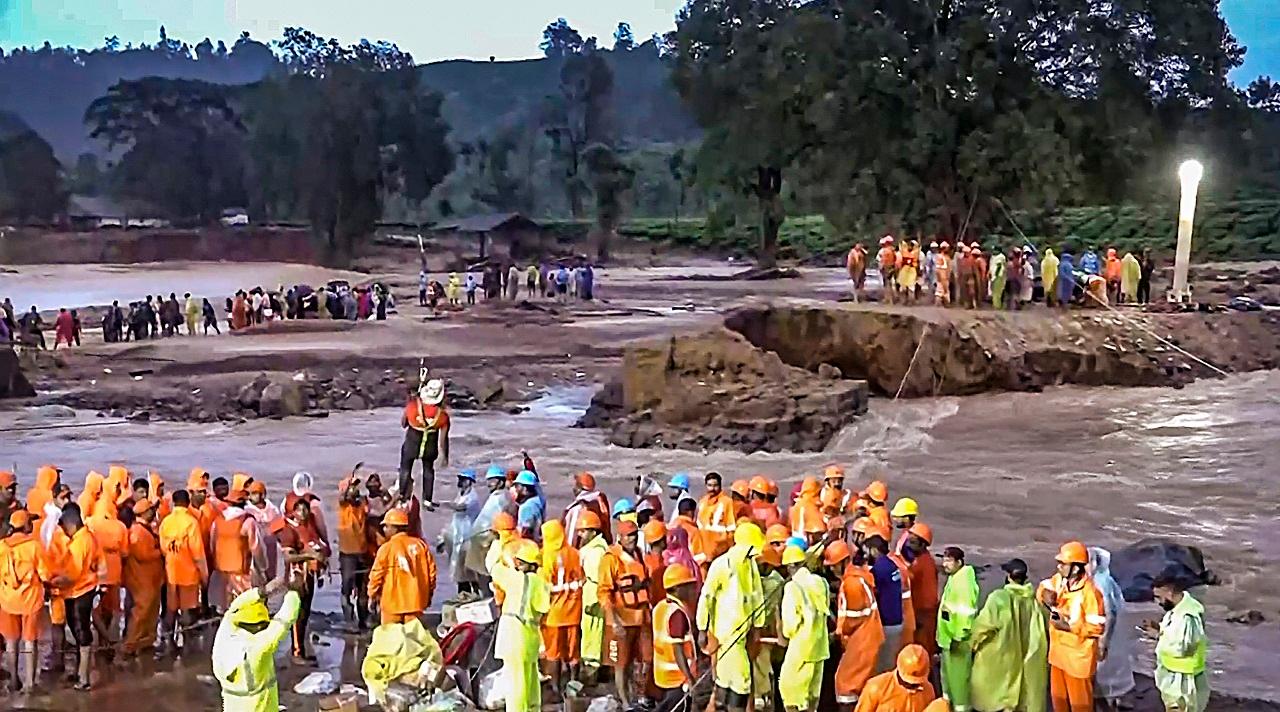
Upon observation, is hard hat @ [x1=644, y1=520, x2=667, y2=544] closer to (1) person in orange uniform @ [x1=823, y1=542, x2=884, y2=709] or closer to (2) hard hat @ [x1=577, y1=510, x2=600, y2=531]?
(2) hard hat @ [x1=577, y1=510, x2=600, y2=531]

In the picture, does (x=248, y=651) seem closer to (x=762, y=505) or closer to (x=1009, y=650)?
(x=1009, y=650)

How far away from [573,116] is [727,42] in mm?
10796

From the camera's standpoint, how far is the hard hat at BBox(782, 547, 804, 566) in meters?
6.32

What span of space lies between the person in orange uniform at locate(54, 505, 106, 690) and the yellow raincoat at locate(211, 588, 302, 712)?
2.50 m

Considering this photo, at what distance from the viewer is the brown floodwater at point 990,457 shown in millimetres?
12102

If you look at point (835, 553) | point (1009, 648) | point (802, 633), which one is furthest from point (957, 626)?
point (802, 633)

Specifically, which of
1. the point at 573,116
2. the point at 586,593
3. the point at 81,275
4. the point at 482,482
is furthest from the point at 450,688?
the point at 573,116

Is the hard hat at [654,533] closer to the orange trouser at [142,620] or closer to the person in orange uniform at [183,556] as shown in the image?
the person in orange uniform at [183,556]

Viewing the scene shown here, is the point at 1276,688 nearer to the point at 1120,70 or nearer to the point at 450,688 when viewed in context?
the point at 450,688

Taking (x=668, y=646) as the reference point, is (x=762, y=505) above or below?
above

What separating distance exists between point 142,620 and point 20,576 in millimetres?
1092

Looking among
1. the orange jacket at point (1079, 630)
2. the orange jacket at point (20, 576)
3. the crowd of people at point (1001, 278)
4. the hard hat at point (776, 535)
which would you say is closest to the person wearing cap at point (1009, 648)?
the orange jacket at point (1079, 630)

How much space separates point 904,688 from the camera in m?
5.07

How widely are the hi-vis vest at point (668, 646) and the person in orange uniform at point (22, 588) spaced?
3.45m
